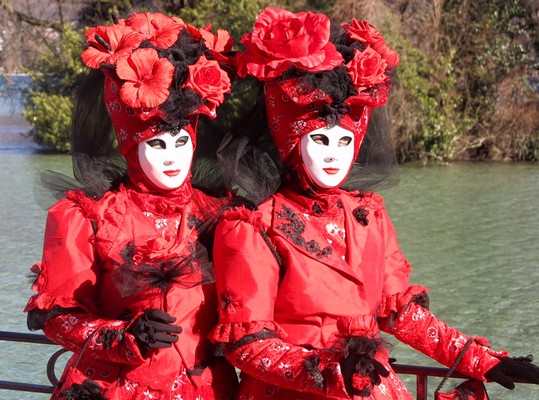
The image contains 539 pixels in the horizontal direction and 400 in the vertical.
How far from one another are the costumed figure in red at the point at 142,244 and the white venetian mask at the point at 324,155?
0.82 ft

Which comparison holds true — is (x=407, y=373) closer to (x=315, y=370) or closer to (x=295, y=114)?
(x=315, y=370)

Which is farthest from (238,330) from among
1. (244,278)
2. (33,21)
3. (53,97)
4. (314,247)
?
(33,21)

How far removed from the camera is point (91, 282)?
2.25m

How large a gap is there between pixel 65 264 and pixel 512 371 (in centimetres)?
110

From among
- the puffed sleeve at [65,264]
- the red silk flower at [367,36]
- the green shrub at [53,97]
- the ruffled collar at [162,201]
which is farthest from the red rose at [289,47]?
the green shrub at [53,97]

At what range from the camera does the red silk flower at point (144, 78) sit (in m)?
2.21

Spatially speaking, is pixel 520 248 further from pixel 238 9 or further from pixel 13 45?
pixel 13 45

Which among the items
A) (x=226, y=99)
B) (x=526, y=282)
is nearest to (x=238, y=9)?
(x=526, y=282)

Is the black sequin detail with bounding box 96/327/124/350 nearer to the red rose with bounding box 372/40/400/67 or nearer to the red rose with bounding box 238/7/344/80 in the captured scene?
the red rose with bounding box 238/7/344/80

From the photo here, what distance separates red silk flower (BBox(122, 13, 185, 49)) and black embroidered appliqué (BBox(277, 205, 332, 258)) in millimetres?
529

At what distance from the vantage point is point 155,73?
2.25 m

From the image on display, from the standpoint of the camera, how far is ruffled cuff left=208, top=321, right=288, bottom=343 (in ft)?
6.76

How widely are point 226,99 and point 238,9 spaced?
9.19 metres

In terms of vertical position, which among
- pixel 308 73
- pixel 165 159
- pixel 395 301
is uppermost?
pixel 308 73
